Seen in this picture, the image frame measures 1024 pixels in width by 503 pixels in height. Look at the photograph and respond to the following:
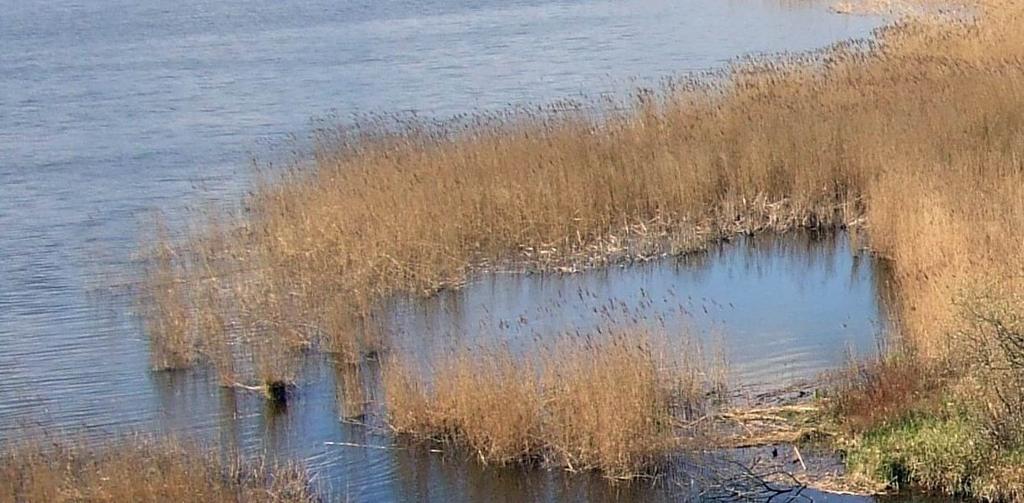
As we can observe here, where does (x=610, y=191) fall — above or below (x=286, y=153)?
below

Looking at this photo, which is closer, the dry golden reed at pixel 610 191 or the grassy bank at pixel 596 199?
the grassy bank at pixel 596 199

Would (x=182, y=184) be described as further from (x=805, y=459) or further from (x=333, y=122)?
(x=805, y=459)

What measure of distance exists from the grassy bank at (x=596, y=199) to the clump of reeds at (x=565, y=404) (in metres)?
1.54

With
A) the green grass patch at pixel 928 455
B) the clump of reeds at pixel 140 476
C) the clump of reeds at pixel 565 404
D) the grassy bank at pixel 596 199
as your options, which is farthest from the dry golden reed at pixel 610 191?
the green grass patch at pixel 928 455

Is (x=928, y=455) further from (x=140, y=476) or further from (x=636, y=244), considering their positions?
(x=636, y=244)

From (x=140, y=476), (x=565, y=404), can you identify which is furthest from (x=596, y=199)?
(x=140, y=476)

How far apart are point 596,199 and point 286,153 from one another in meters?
4.41

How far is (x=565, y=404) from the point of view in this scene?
7.99 m

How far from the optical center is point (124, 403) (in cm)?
977

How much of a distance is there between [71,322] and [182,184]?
13.6ft

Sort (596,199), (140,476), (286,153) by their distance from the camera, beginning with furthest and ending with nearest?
(286,153) < (596,199) < (140,476)

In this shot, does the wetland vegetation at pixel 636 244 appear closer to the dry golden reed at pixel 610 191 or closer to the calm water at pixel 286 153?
the dry golden reed at pixel 610 191

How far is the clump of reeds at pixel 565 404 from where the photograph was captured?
7898mm

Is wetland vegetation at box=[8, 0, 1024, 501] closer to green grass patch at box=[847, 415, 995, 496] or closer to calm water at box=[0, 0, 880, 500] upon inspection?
green grass patch at box=[847, 415, 995, 496]
